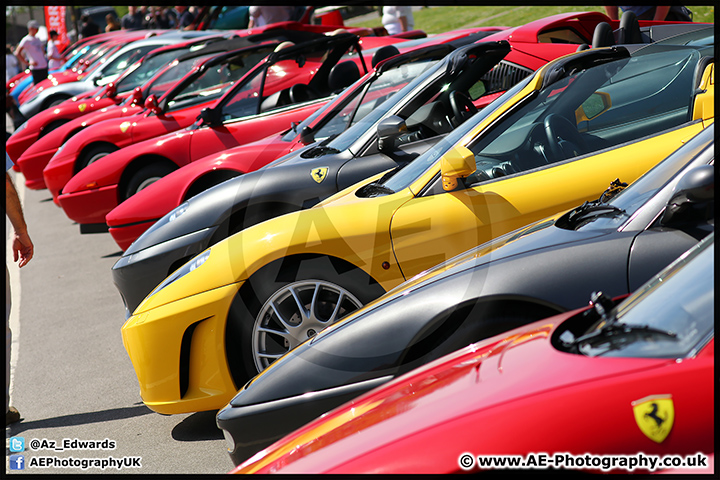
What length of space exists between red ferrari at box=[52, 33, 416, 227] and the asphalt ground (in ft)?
2.25

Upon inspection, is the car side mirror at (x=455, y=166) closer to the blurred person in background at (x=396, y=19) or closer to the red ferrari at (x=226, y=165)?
the red ferrari at (x=226, y=165)

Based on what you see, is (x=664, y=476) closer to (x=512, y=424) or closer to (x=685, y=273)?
(x=512, y=424)

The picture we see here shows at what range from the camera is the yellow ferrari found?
140 inches

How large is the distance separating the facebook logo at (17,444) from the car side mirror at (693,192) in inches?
131

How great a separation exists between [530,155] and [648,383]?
2.25 meters

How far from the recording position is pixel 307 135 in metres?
6.05

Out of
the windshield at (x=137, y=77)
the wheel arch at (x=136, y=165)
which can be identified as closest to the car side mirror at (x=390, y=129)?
the wheel arch at (x=136, y=165)

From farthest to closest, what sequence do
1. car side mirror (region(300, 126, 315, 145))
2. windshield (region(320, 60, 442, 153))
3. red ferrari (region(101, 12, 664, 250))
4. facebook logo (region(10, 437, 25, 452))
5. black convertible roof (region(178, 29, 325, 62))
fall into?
black convertible roof (region(178, 29, 325, 62)) < red ferrari (region(101, 12, 664, 250)) < car side mirror (region(300, 126, 315, 145)) < windshield (region(320, 60, 442, 153)) < facebook logo (region(10, 437, 25, 452))

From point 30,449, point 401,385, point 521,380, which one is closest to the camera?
point 521,380

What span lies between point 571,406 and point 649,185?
152cm

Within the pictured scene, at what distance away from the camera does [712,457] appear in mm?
1598

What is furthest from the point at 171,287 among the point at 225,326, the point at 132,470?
the point at 132,470

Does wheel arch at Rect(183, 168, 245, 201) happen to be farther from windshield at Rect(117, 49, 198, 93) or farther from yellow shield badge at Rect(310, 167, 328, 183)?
windshield at Rect(117, 49, 198, 93)

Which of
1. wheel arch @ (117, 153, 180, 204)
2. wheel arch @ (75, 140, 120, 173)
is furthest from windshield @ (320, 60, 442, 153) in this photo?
wheel arch @ (75, 140, 120, 173)
